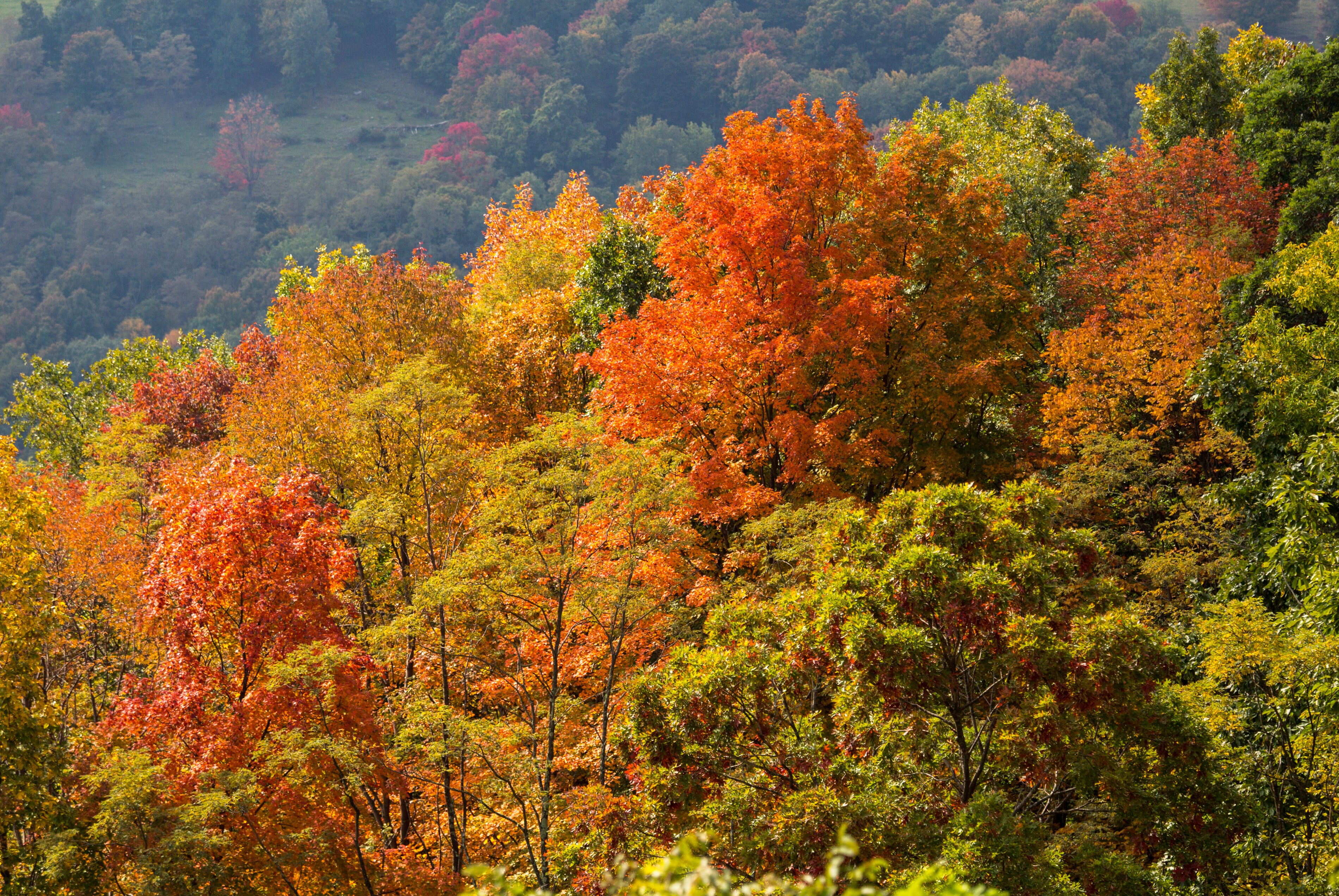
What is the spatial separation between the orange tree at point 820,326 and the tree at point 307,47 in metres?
155

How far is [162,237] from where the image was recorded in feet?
445

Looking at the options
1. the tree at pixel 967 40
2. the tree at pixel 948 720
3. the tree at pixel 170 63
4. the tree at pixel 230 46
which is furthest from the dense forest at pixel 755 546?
the tree at pixel 230 46

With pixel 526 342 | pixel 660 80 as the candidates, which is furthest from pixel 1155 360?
pixel 660 80

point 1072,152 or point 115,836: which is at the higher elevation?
point 1072,152

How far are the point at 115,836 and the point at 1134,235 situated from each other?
110 ft

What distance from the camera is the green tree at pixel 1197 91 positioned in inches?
1751

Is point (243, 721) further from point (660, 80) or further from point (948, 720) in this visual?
point (660, 80)

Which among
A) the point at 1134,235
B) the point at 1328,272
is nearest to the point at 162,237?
the point at 1134,235

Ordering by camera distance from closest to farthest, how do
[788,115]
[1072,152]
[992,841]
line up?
[992,841] → [788,115] → [1072,152]

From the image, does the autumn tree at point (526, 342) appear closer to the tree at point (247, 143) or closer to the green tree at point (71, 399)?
the green tree at point (71, 399)

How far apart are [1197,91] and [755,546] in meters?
34.5

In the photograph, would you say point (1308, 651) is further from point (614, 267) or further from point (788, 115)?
point (614, 267)

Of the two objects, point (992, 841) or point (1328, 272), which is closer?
point (992, 841)

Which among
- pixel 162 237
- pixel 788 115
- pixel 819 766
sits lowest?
pixel 162 237
